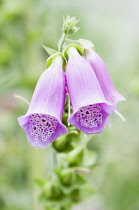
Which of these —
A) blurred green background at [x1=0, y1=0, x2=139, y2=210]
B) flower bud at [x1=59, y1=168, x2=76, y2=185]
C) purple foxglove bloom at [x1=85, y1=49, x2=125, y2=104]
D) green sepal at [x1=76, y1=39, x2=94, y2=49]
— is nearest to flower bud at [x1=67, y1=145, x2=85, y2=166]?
flower bud at [x1=59, y1=168, x2=76, y2=185]

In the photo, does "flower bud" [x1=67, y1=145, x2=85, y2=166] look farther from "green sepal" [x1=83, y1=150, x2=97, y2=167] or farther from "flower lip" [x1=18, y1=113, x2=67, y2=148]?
"flower lip" [x1=18, y1=113, x2=67, y2=148]

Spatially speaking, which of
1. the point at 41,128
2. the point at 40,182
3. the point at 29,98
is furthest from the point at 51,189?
the point at 29,98

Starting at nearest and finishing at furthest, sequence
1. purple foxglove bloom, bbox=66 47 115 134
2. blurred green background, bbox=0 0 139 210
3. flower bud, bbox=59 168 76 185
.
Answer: purple foxglove bloom, bbox=66 47 115 134, flower bud, bbox=59 168 76 185, blurred green background, bbox=0 0 139 210

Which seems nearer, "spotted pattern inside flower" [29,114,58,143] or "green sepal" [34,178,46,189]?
"spotted pattern inside flower" [29,114,58,143]

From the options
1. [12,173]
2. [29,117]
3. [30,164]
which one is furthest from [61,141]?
[12,173]

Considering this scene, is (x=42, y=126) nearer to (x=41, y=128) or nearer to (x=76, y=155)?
(x=41, y=128)

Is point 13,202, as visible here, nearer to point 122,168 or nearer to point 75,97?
point 122,168

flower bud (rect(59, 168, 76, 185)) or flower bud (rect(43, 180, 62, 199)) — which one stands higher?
flower bud (rect(59, 168, 76, 185))

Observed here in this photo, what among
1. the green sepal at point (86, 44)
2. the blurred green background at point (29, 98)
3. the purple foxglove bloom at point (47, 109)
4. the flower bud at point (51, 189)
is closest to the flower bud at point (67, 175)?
the flower bud at point (51, 189)
